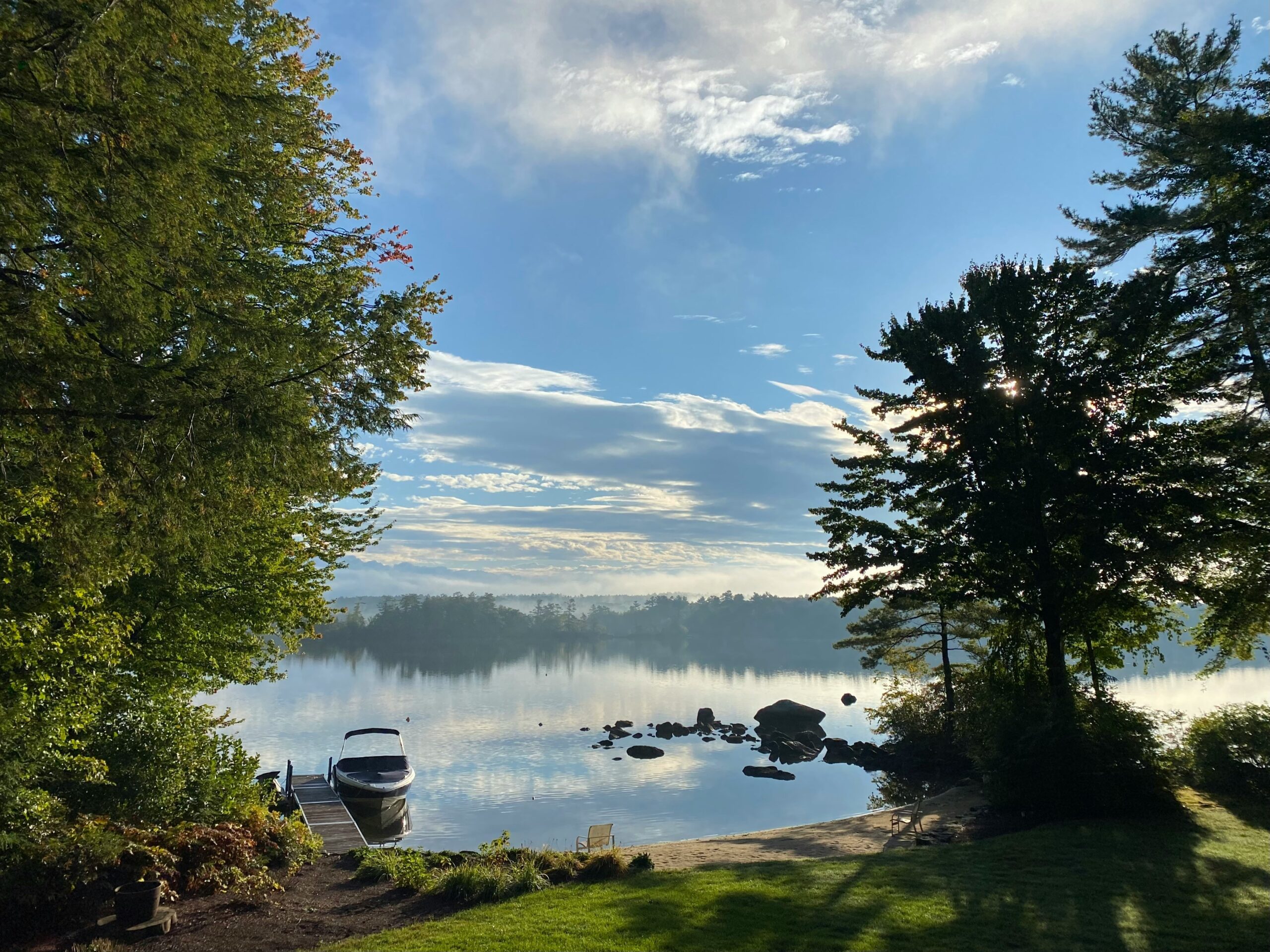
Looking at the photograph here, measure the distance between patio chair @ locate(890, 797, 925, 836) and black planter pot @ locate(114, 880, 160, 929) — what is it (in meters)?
15.8

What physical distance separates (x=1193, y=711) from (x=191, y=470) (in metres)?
75.2

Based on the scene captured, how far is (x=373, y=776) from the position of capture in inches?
1273

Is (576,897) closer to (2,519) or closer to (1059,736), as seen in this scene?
(2,519)

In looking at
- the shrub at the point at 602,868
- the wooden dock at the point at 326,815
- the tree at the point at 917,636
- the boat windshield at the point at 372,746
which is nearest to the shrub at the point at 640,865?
the shrub at the point at 602,868

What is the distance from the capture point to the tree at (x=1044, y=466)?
61.4 feet

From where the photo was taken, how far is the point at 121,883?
10859mm

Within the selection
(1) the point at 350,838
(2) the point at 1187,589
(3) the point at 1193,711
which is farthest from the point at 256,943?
(3) the point at 1193,711

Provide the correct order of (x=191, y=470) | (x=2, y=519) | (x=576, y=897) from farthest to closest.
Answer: (x=576, y=897)
(x=2, y=519)
(x=191, y=470)

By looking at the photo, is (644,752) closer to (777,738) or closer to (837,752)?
(777,738)

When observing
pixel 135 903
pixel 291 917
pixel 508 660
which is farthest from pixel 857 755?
pixel 508 660

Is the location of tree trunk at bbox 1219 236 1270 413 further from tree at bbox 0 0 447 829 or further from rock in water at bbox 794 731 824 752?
rock in water at bbox 794 731 824 752

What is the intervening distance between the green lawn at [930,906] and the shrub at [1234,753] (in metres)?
5.02

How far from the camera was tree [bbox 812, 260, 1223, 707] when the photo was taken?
1870cm

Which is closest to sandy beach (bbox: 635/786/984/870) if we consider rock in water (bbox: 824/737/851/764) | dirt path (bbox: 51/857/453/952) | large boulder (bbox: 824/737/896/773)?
dirt path (bbox: 51/857/453/952)
